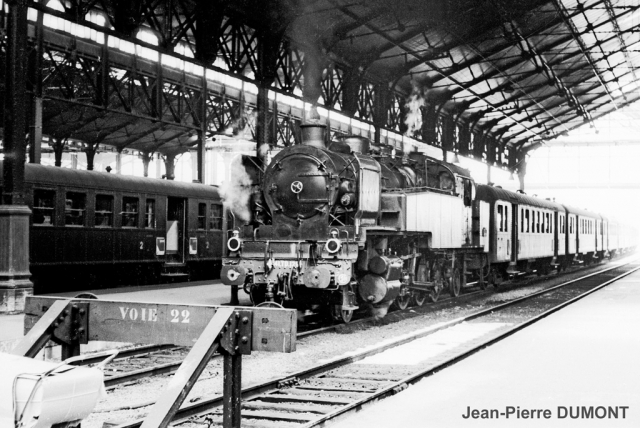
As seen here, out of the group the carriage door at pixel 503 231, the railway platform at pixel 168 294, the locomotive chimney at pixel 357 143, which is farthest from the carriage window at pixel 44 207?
the carriage door at pixel 503 231

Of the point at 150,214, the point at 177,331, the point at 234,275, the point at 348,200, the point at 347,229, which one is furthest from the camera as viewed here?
the point at 150,214

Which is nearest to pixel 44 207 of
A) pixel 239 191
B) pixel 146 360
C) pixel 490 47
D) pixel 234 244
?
pixel 239 191

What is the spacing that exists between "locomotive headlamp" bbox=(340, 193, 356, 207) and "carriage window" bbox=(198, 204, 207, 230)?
346 inches

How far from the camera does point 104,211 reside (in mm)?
16969

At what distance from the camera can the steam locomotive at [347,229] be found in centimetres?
1182

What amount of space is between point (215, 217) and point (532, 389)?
1489 centimetres

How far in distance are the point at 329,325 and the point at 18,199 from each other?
5.71m

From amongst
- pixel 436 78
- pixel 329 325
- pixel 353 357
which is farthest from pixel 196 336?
pixel 436 78

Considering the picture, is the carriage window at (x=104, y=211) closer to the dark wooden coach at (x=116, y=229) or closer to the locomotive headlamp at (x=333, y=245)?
the dark wooden coach at (x=116, y=229)

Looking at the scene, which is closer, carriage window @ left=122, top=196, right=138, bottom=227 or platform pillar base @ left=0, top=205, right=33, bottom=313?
platform pillar base @ left=0, top=205, right=33, bottom=313

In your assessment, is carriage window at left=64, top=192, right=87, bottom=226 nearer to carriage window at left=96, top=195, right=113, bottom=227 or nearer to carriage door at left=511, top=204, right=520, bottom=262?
carriage window at left=96, top=195, right=113, bottom=227

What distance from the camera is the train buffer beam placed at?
15.1 ft

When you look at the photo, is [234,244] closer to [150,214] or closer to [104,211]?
[104,211]

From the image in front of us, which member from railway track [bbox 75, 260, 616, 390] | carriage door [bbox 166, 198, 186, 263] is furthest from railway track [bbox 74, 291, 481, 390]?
carriage door [bbox 166, 198, 186, 263]
